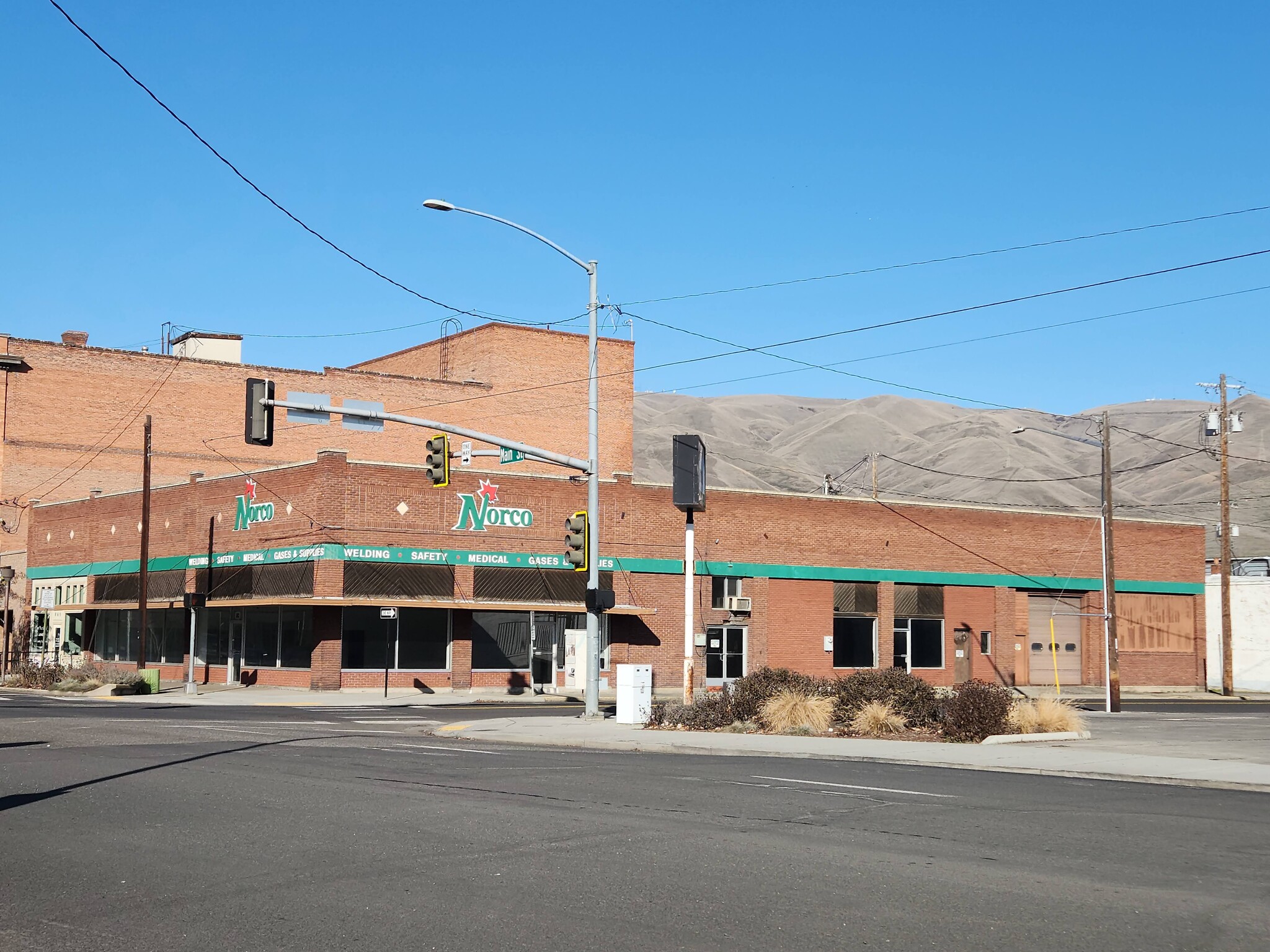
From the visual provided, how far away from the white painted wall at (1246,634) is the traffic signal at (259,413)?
48535 mm

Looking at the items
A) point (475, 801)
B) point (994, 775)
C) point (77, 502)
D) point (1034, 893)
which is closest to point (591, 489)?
point (994, 775)

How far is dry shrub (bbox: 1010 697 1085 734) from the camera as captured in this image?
23609mm

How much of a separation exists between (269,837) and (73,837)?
69.2 inches


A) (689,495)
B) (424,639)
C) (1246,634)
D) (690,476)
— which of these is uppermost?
(690,476)

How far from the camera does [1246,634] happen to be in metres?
59.7

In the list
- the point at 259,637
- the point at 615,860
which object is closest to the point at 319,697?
the point at 259,637

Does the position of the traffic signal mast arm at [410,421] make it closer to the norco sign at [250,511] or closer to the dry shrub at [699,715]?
the dry shrub at [699,715]

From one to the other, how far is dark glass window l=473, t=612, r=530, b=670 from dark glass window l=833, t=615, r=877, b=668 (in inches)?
510

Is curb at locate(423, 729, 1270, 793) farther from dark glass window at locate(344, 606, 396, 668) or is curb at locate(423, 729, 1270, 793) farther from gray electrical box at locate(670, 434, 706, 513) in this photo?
dark glass window at locate(344, 606, 396, 668)

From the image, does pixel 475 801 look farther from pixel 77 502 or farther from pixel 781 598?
pixel 77 502

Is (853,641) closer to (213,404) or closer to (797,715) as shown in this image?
(797,715)

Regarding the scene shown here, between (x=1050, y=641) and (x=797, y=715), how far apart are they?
112ft

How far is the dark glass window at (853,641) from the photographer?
51750mm

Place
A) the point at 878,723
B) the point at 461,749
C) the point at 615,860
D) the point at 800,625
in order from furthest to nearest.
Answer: the point at 800,625, the point at 878,723, the point at 461,749, the point at 615,860
